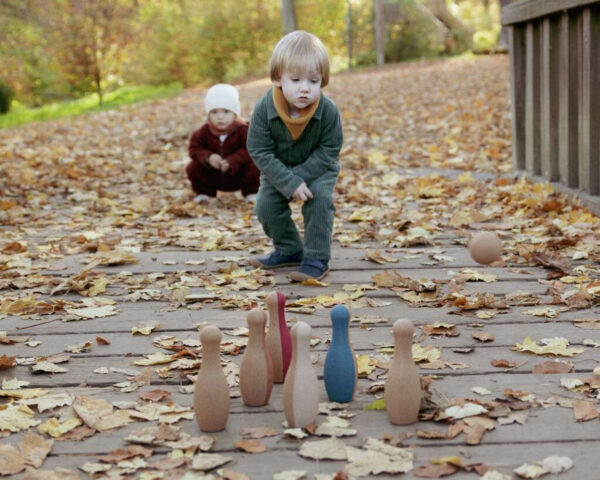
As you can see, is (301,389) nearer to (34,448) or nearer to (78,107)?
(34,448)

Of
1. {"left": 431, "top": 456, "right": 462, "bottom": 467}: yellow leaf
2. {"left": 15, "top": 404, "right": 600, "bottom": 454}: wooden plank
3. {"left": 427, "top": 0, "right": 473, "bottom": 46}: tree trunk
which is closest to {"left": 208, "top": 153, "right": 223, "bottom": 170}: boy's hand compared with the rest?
{"left": 15, "top": 404, "right": 600, "bottom": 454}: wooden plank

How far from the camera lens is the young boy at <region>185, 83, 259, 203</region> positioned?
239 inches

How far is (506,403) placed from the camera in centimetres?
250

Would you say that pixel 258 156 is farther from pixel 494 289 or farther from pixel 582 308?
pixel 582 308

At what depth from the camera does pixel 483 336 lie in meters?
3.12

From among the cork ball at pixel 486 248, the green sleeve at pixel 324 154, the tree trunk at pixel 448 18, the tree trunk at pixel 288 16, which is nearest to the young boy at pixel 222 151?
the green sleeve at pixel 324 154

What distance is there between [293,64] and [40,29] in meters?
22.4

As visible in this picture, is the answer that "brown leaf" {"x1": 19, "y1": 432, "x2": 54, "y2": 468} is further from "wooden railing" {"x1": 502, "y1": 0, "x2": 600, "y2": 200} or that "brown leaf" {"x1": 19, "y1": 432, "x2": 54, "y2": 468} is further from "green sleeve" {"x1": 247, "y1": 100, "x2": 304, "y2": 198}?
"wooden railing" {"x1": 502, "y1": 0, "x2": 600, "y2": 200}

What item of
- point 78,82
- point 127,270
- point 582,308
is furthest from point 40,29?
point 582,308

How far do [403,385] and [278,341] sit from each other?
54 centimetres

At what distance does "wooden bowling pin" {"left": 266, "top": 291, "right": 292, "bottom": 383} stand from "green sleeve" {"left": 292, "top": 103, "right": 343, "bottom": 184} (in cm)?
148

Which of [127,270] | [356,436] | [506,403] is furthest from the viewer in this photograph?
[127,270]

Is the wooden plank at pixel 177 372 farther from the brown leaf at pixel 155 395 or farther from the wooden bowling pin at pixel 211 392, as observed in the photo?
the wooden bowling pin at pixel 211 392

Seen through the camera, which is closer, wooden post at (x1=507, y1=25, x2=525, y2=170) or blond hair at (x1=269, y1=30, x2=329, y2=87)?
blond hair at (x1=269, y1=30, x2=329, y2=87)
